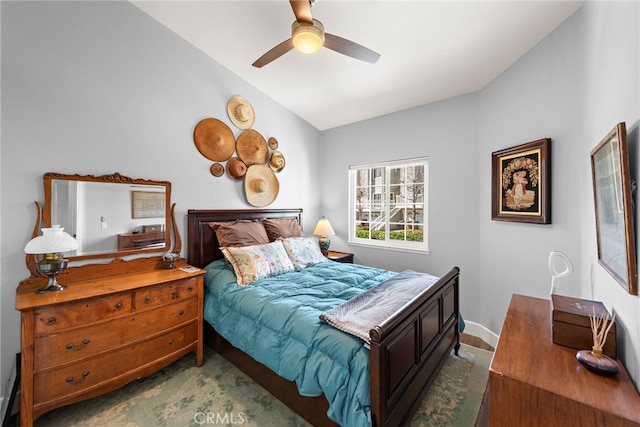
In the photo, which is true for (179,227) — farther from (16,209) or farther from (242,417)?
(242,417)

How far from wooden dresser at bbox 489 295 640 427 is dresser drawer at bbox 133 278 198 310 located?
2190 millimetres

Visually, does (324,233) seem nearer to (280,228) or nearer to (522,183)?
(280,228)

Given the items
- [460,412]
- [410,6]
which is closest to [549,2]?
[410,6]

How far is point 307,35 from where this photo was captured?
168 cm

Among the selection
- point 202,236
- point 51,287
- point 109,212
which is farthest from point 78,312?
point 202,236

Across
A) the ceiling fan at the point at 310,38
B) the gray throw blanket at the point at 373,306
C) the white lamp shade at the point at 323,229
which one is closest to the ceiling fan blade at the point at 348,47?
the ceiling fan at the point at 310,38

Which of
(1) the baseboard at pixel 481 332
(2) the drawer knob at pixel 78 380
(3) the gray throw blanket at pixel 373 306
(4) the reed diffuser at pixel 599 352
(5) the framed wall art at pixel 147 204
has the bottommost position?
(1) the baseboard at pixel 481 332

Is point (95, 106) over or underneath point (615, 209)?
over

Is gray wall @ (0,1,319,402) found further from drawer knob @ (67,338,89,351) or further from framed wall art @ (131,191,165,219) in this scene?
drawer knob @ (67,338,89,351)

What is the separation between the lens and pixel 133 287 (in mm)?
1895

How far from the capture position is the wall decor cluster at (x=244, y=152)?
2898mm

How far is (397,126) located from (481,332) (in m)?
2.67

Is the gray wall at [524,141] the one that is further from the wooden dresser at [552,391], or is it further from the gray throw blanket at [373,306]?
the gray throw blanket at [373,306]

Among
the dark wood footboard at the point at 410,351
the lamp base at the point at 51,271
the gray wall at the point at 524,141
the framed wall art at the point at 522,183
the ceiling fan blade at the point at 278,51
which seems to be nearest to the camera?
the gray wall at the point at 524,141
